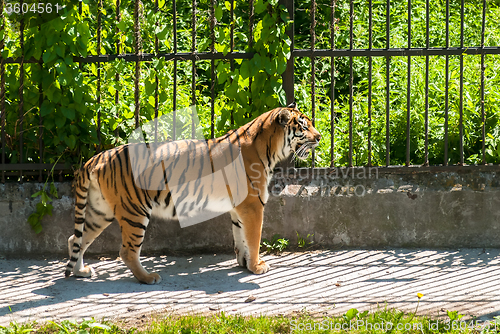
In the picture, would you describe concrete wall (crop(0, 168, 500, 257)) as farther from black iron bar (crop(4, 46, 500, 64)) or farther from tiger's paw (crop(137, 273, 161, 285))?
black iron bar (crop(4, 46, 500, 64))

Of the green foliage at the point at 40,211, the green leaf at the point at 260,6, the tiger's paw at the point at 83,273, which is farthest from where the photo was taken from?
the green foliage at the point at 40,211

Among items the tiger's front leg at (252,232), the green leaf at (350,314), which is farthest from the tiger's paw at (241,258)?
the green leaf at (350,314)

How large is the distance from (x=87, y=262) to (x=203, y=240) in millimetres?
1121

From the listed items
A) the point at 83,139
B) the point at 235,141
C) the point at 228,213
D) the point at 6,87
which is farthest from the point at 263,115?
the point at 6,87

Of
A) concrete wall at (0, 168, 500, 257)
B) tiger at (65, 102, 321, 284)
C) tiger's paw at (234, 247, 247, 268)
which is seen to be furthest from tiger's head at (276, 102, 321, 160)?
tiger's paw at (234, 247, 247, 268)

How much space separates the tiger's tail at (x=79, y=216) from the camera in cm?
461

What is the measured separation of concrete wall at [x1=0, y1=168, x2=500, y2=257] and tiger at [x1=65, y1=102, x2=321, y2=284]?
1.59ft

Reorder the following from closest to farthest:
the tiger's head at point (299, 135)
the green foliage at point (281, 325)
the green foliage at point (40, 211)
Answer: the green foliage at point (281, 325), the tiger's head at point (299, 135), the green foliage at point (40, 211)

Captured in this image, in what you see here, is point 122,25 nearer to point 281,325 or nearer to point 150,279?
point 150,279

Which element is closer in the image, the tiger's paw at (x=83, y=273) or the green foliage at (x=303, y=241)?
the tiger's paw at (x=83, y=273)

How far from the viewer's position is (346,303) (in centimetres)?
409

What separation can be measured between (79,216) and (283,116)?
6.48 feet

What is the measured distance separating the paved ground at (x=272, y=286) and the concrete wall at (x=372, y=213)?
6.1 inches

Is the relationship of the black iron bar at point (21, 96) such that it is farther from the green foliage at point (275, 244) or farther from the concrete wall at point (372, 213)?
the green foliage at point (275, 244)
